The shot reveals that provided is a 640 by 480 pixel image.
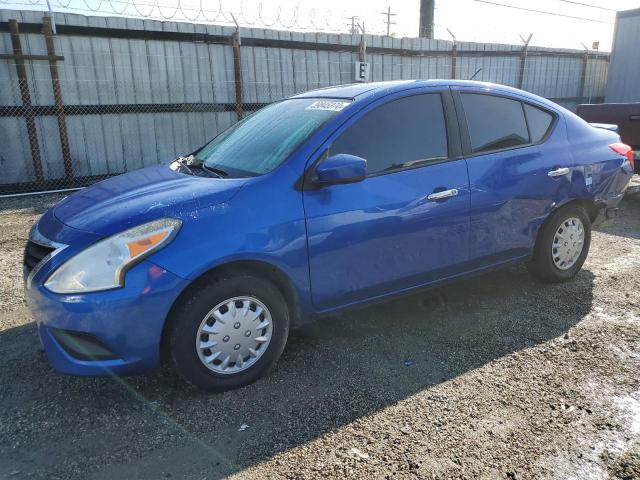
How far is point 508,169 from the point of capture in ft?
12.4

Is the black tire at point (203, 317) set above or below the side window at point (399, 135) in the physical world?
below

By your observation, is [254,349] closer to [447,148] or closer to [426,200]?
[426,200]

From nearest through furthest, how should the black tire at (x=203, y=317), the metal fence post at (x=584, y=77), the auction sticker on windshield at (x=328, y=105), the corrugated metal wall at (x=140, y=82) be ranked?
the black tire at (x=203, y=317) → the auction sticker on windshield at (x=328, y=105) → the corrugated metal wall at (x=140, y=82) → the metal fence post at (x=584, y=77)

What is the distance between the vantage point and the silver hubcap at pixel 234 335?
2.81 meters

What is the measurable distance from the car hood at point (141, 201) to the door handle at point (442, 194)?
1251 millimetres

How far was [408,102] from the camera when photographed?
3.53 meters

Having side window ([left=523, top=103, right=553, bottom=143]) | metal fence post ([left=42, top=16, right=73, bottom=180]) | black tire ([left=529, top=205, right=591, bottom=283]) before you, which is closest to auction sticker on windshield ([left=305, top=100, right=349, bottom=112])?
side window ([left=523, top=103, right=553, bottom=143])

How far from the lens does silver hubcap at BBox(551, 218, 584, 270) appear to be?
429 centimetres

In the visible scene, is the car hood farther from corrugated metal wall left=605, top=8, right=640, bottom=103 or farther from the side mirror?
corrugated metal wall left=605, top=8, right=640, bottom=103

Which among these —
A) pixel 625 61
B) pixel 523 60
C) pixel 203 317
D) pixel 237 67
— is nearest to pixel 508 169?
pixel 203 317

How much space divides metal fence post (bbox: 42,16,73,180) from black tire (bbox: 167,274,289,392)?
267 inches

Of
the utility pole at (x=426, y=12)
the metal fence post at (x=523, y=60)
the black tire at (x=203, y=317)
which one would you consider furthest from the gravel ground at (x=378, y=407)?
the utility pole at (x=426, y=12)

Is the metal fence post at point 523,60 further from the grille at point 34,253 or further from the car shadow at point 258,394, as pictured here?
the grille at point 34,253

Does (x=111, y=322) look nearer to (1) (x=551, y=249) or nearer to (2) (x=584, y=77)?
(1) (x=551, y=249)
